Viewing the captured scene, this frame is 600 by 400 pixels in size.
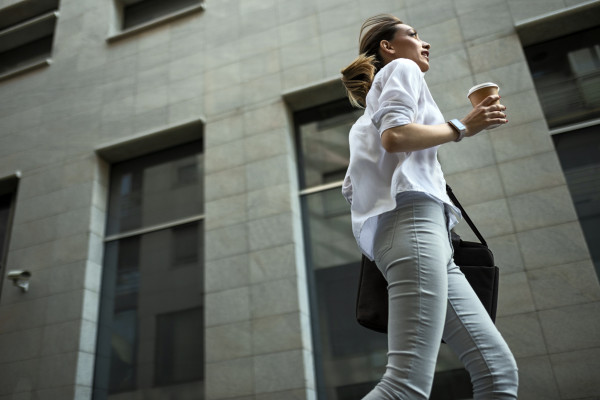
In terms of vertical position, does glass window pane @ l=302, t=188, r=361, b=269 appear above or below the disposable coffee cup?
above

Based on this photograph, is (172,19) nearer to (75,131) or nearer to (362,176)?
(75,131)

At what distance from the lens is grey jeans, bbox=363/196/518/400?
5.87ft

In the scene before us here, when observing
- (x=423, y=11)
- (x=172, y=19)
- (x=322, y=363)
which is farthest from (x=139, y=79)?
(x=322, y=363)

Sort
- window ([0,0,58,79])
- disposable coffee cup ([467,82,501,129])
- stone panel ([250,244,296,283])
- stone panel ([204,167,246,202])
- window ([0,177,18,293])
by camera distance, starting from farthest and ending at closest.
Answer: window ([0,0,58,79])
window ([0,177,18,293])
stone panel ([204,167,246,202])
stone panel ([250,244,296,283])
disposable coffee cup ([467,82,501,129])

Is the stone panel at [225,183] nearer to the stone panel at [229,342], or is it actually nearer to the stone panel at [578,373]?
the stone panel at [229,342]

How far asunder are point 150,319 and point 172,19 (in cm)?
505

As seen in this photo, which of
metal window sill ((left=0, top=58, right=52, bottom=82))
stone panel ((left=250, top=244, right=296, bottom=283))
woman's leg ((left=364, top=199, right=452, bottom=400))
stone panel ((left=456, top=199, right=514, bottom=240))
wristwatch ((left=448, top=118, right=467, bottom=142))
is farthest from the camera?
metal window sill ((left=0, top=58, right=52, bottom=82))

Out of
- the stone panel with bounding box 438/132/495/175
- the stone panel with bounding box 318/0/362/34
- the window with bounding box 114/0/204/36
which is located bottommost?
the stone panel with bounding box 438/132/495/175

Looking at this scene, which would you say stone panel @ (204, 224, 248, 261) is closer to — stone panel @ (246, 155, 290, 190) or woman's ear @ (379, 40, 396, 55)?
stone panel @ (246, 155, 290, 190)

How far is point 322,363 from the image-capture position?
6.79 metres

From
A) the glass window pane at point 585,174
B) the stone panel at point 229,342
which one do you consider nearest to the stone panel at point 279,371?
the stone panel at point 229,342

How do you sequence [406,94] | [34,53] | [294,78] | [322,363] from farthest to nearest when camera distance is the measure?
[34,53]
[294,78]
[322,363]
[406,94]

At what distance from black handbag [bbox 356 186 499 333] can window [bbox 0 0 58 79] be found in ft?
34.5

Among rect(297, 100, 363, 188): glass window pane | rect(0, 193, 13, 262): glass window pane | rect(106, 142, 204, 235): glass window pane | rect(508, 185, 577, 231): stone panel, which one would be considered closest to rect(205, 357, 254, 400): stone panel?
rect(106, 142, 204, 235): glass window pane
